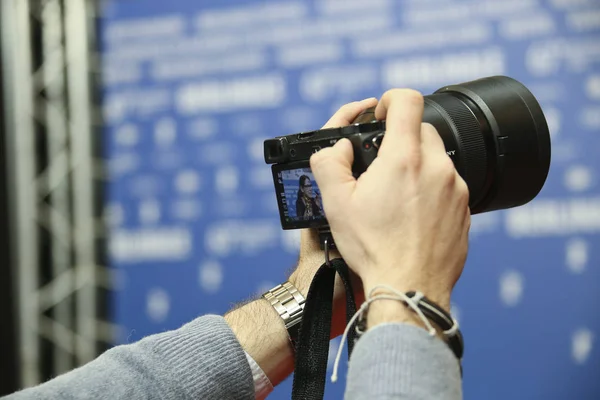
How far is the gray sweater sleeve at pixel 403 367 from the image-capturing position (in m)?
0.50

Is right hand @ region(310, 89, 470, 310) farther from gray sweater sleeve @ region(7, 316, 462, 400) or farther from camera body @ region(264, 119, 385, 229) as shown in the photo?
gray sweater sleeve @ region(7, 316, 462, 400)

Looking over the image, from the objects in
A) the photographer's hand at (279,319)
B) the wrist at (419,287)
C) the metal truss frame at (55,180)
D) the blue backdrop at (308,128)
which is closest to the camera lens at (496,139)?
the photographer's hand at (279,319)

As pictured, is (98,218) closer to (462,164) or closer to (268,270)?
(268,270)

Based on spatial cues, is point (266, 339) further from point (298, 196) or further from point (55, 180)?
point (55, 180)

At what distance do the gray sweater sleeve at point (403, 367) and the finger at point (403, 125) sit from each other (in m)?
0.15

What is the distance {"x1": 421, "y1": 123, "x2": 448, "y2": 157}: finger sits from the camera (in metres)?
0.58

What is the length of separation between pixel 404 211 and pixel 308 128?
1.24 meters

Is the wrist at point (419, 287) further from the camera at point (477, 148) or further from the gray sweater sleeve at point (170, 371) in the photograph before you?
the gray sweater sleeve at point (170, 371)

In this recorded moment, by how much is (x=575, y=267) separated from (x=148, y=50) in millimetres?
1262

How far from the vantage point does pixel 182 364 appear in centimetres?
78

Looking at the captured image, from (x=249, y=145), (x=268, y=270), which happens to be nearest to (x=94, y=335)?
(x=268, y=270)

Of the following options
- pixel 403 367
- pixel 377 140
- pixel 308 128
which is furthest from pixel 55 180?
pixel 403 367

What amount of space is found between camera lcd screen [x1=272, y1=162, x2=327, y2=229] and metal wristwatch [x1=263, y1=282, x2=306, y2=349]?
0.48ft

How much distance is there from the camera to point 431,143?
58 centimetres
